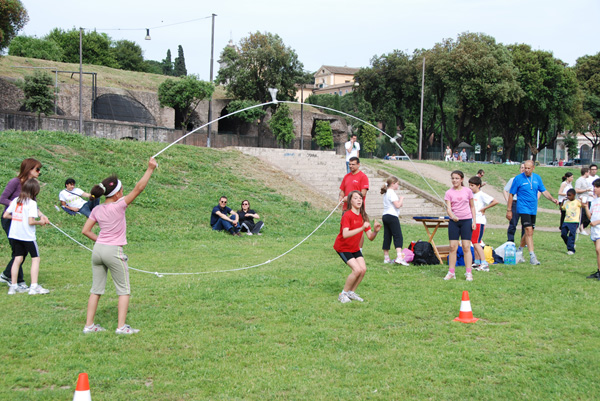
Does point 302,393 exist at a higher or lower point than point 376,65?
lower

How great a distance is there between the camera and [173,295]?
7.75 metres

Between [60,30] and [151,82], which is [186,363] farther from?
[60,30]

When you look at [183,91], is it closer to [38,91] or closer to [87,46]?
[38,91]

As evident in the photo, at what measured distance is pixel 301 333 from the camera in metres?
5.93

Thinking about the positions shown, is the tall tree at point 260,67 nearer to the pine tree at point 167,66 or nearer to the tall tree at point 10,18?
the tall tree at point 10,18

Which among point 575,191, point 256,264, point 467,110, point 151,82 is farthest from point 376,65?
point 256,264

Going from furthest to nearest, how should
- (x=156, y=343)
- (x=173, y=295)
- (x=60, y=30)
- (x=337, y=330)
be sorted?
(x=60, y=30) < (x=173, y=295) < (x=337, y=330) < (x=156, y=343)

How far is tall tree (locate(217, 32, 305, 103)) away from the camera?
48219 mm

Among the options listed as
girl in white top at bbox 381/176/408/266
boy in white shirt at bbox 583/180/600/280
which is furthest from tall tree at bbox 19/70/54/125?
boy in white shirt at bbox 583/180/600/280

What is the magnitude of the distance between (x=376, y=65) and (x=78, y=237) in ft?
166

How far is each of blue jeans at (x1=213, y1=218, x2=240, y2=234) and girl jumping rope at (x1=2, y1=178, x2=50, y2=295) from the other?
725 cm

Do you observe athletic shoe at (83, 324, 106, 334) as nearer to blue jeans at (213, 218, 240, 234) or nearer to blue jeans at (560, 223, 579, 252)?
blue jeans at (213, 218, 240, 234)

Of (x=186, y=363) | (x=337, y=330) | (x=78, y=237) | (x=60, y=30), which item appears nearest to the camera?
(x=186, y=363)

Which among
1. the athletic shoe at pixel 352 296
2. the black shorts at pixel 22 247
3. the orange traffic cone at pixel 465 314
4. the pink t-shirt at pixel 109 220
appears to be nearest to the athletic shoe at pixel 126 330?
the pink t-shirt at pixel 109 220
